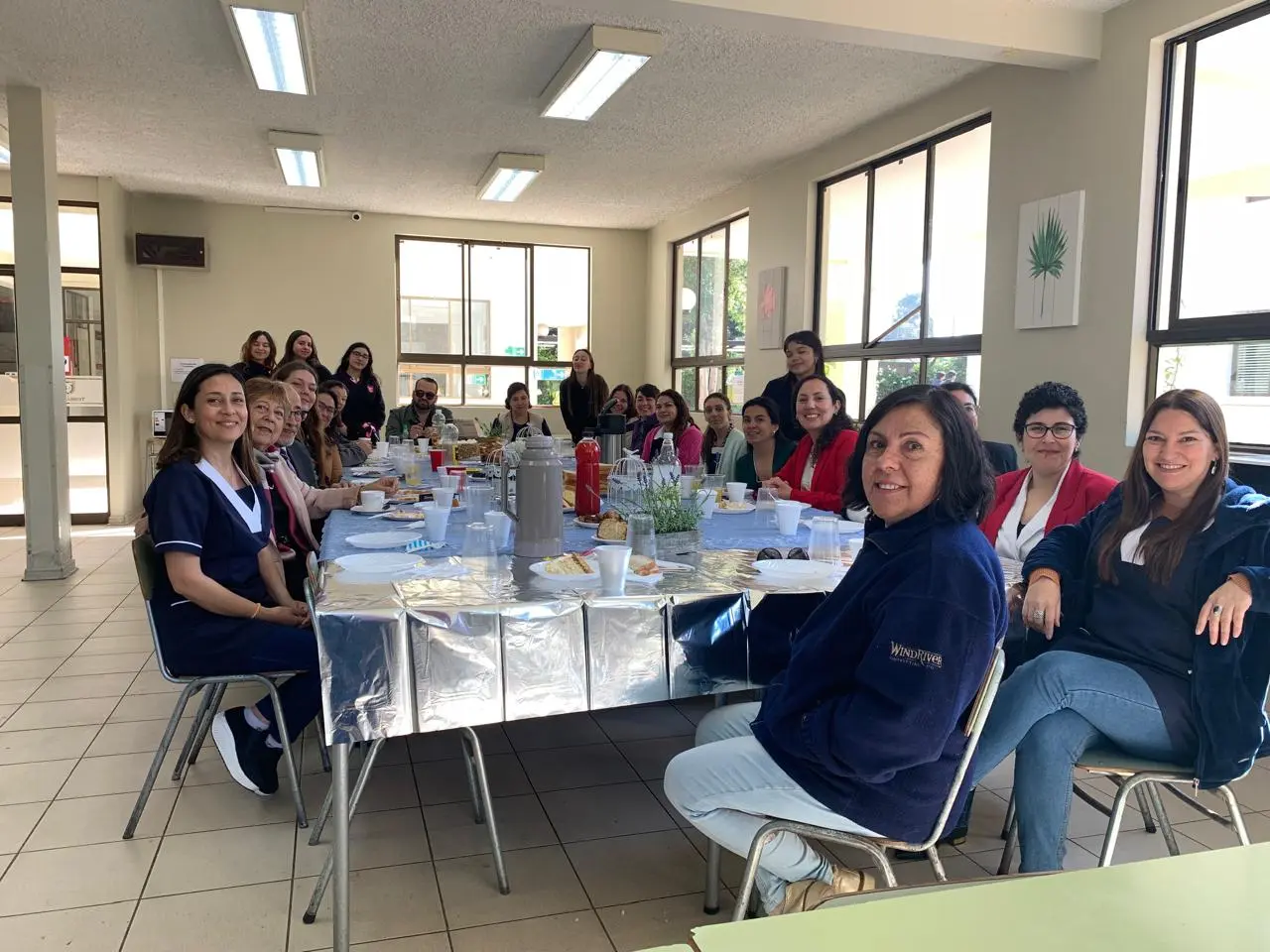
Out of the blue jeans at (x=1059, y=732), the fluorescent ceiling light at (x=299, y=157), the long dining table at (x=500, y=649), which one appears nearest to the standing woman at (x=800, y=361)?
the long dining table at (x=500, y=649)

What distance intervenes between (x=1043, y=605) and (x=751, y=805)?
931 millimetres

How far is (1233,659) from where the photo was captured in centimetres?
175

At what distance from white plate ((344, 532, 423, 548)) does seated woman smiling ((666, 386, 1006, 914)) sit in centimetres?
105

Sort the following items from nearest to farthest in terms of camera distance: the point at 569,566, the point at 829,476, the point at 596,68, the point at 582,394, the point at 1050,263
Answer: the point at 569,566 < the point at 829,476 < the point at 1050,263 < the point at 596,68 < the point at 582,394

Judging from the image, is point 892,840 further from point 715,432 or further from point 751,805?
point 715,432

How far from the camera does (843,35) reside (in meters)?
4.00

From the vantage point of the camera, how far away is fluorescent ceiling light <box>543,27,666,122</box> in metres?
4.25

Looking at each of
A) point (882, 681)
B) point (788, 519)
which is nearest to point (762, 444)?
point (788, 519)

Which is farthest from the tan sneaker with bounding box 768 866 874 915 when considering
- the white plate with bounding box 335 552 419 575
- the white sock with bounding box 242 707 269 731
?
the white sock with bounding box 242 707 269 731

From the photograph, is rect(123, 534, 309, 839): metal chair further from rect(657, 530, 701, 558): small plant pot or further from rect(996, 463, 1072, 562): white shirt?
rect(996, 463, 1072, 562): white shirt

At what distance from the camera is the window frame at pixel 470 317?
9.21m

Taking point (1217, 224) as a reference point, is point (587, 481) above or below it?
below

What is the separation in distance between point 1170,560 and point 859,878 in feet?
3.22

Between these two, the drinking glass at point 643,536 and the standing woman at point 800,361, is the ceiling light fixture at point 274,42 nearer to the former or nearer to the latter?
the standing woman at point 800,361
